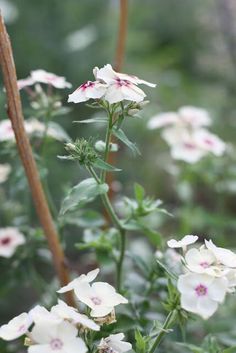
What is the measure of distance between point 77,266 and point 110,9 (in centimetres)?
130

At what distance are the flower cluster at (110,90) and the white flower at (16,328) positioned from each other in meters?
0.27

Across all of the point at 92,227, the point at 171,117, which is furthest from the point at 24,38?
the point at 92,227

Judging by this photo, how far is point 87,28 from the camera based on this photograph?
2.49 metres

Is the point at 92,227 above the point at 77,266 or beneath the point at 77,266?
above

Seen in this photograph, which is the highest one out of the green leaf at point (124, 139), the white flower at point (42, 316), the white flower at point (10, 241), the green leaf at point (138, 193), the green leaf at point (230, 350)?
the green leaf at point (124, 139)

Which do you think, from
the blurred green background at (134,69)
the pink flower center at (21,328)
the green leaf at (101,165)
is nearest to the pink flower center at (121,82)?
the green leaf at (101,165)

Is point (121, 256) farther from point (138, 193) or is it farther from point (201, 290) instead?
point (201, 290)

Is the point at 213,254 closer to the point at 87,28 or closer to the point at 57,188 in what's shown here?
the point at 57,188

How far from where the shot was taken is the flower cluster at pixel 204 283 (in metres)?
0.69

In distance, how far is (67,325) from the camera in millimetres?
688

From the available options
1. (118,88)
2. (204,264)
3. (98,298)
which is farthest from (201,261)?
(118,88)

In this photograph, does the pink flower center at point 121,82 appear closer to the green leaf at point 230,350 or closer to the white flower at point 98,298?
the white flower at point 98,298

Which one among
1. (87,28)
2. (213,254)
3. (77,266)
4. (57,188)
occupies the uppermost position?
(87,28)

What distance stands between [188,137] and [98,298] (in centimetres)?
A: 63
